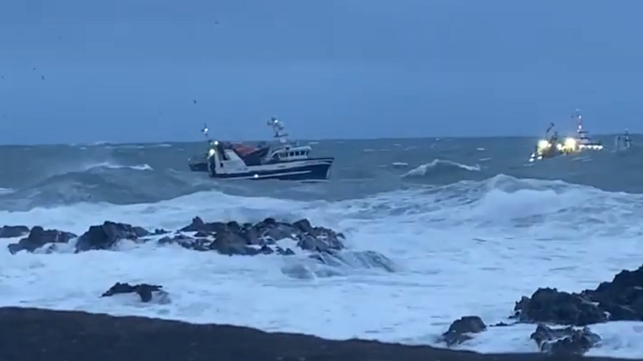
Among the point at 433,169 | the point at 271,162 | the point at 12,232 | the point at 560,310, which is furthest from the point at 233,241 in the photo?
the point at 433,169

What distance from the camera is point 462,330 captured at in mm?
12133

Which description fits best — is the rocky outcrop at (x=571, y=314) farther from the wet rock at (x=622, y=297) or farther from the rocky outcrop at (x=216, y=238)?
the rocky outcrop at (x=216, y=238)

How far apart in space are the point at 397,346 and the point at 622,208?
15748 mm

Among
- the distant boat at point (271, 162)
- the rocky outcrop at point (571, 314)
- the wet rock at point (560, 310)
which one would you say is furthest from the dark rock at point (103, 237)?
the distant boat at point (271, 162)

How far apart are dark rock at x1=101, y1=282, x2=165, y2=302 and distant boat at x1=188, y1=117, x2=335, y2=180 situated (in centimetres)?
3315

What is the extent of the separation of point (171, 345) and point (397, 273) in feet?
22.1

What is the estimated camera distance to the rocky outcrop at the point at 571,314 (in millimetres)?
11566

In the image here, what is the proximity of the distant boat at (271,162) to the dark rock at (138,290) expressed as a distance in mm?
33155

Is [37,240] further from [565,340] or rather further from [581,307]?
[565,340]

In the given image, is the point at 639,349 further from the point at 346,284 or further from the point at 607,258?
the point at 607,258

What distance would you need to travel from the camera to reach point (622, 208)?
85.8 feet

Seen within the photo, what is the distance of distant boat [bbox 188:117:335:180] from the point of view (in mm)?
48688

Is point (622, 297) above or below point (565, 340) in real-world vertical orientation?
above

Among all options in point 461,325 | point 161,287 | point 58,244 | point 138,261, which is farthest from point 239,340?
point 58,244
